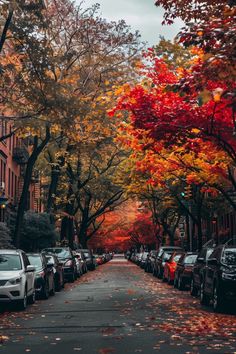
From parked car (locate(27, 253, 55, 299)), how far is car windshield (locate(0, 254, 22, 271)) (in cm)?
262

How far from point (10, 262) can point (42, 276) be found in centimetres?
307

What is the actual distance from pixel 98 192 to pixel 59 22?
905 inches

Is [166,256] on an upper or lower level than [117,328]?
upper

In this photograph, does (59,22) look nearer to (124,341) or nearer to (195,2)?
(195,2)

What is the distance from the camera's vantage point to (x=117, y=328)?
11984 mm

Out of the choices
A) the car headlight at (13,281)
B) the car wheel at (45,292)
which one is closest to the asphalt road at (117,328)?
the car headlight at (13,281)

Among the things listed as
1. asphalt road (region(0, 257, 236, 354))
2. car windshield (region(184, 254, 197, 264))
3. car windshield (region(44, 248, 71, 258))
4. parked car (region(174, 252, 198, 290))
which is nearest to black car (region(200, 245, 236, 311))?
asphalt road (region(0, 257, 236, 354))

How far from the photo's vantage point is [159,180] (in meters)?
30.8

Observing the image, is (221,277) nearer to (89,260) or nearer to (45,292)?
(45,292)

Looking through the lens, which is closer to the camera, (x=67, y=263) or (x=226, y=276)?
(x=226, y=276)

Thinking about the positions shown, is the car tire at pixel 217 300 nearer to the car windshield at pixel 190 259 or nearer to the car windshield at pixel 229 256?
the car windshield at pixel 229 256

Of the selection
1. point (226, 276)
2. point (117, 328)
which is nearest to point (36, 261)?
point (226, 276)

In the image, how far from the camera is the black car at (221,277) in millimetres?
14727

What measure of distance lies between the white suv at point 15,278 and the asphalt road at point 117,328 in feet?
1.42
